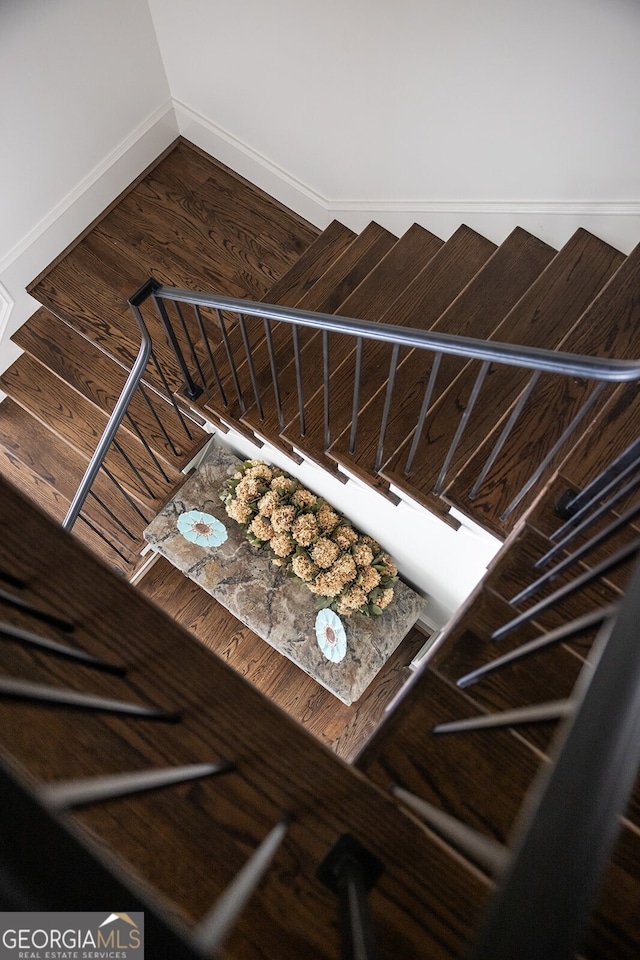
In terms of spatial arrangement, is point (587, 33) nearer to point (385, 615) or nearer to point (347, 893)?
point (347, 893)

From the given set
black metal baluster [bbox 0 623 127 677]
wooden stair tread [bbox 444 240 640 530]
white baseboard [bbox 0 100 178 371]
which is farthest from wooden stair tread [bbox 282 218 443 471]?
black metal baluster [bbox 0 623 127 677]

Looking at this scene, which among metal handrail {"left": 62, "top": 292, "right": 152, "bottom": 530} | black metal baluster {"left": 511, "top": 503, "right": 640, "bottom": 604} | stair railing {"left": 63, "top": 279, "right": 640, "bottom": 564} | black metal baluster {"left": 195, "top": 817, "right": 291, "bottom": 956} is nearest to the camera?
black metal baluster {"left": 195, "top": 817, "right": 291, "bottom": 956}

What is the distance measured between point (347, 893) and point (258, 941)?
111 millimetres

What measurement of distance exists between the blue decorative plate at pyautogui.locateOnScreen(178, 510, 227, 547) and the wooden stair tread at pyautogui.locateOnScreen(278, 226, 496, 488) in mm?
1112

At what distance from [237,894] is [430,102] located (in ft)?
9.04

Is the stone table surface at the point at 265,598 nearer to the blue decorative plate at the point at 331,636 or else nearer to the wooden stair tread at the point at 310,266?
the blue decorative plate at the point at 331,636

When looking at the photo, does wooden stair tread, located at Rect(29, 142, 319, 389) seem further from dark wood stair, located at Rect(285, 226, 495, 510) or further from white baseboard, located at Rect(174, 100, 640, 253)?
→ dark wood stair, located at Rect(285, 226, 495, 510)

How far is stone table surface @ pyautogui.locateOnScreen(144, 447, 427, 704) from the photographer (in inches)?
135

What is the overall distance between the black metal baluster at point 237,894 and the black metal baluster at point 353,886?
0.08 metres

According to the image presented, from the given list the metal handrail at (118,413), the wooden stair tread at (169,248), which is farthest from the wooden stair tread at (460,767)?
the wooden stair tread at (169,248)

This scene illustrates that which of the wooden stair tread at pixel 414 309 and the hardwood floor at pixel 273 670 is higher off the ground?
the wooden stair tread at pixel 414 309

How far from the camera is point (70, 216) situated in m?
3.38

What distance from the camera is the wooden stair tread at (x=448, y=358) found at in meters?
2.25

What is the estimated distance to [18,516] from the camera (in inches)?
35.6
